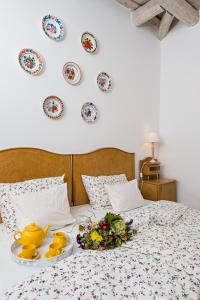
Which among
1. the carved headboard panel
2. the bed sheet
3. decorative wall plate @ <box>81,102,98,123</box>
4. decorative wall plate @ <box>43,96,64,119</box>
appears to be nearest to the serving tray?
the bed sheet

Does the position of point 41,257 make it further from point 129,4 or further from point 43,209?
point 129,4

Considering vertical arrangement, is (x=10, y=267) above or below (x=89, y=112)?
below

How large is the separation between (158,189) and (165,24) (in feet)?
7.40

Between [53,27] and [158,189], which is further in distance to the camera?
[158,189]

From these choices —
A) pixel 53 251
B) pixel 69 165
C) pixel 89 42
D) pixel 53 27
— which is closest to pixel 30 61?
pixel 53 27

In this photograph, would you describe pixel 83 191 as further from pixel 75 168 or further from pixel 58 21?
pixel 58 21

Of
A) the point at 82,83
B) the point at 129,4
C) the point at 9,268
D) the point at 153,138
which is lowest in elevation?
the point at 9,268

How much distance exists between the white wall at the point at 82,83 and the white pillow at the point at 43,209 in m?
0.57

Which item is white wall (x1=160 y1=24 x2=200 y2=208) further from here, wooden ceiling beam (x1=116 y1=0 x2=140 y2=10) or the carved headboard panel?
the carved headboard panel

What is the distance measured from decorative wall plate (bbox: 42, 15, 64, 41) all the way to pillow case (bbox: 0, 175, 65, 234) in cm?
145

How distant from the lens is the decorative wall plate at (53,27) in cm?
233

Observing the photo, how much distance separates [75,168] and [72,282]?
1.54m

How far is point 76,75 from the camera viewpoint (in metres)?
2.59

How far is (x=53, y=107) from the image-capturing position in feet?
7.92
